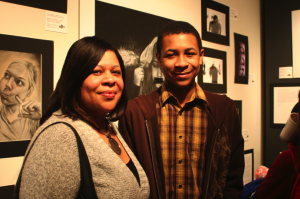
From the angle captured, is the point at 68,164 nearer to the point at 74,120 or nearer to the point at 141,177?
the point at 74,120

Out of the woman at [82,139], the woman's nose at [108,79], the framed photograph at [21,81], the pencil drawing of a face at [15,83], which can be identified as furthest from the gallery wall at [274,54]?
the pencil drawing of a face at [15,83]

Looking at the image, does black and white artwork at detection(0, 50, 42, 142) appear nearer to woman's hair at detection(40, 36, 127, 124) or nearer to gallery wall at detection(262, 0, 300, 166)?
woman's hair at detection(40, 36, 127, 124)

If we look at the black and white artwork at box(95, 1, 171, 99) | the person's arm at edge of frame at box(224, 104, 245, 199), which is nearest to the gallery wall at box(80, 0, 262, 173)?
the black and white artwork at box(95, 1, 171, 99)

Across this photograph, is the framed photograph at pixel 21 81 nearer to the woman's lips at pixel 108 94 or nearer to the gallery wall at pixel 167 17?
the gallery wall at pixel 167 17

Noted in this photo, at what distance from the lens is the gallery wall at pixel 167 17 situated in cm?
116

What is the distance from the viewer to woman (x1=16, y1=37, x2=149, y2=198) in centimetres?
69

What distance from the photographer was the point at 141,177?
93cm

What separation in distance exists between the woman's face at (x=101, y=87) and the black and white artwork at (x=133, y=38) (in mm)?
620

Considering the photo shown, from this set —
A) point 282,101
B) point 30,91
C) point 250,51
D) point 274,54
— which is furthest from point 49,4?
point 282,101

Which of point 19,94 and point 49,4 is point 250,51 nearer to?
point 49,4

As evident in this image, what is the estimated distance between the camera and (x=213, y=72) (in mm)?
2174

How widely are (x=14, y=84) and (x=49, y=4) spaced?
530mm

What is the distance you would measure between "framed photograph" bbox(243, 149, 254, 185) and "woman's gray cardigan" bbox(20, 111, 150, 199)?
208cm

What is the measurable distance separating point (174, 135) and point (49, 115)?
674 millimetres
